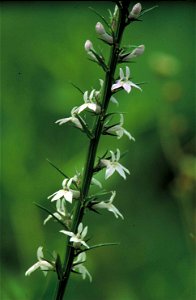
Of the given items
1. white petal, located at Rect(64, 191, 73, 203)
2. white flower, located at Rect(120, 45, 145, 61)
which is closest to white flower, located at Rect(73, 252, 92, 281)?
white petal, located at Rect(64, 191, 73, 203)

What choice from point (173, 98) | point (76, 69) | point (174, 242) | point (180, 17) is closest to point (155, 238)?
point (174, 242)

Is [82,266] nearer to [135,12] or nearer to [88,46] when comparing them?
[88,46]

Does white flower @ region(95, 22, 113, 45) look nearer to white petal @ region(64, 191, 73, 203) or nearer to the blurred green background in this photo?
white petal @ region(64, 191, 73, 203)

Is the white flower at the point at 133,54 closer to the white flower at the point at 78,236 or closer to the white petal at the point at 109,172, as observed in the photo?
the white petal at the point at 109,172

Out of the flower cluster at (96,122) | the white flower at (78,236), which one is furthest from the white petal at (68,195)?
the white flower at (78,236)

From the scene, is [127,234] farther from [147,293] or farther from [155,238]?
[147,293]

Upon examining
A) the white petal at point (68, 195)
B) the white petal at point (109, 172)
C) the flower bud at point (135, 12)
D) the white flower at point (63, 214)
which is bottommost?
the white flower at point (63, 214)
